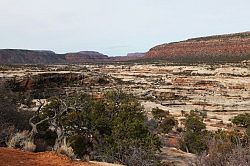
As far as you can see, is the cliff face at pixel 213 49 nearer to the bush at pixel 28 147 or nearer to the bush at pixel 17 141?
the bush at pixel 17 141

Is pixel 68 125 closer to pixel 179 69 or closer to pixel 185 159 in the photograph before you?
pixel 185 159

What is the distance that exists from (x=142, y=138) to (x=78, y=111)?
12.4 feet

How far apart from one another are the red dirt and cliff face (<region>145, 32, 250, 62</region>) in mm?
95546

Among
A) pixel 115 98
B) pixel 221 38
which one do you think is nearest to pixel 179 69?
pixel 221 38

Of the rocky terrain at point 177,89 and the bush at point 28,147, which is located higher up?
the bush at point 28,147

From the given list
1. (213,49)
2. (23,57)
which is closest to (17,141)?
(213,49)

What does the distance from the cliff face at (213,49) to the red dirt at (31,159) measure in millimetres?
95546

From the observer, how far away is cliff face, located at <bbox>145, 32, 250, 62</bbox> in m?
107

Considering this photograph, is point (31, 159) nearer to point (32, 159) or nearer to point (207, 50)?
point (32, 159)

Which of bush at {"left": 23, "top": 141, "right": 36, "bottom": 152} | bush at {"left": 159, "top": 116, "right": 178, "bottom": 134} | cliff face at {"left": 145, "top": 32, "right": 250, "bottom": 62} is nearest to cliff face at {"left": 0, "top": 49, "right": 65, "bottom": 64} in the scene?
cliff face at {"left": 145, "top": 32, "right": 250, "bottom": 62}

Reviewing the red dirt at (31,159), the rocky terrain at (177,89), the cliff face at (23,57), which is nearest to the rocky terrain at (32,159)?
the red dirt at (31,159)

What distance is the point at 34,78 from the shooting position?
186ft

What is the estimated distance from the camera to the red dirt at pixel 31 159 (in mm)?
9210

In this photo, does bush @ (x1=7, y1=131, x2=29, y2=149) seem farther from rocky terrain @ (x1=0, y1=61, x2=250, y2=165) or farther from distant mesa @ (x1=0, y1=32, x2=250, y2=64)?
distant mesa @ (x1=0, y1=32, x2=250, y2=64)
